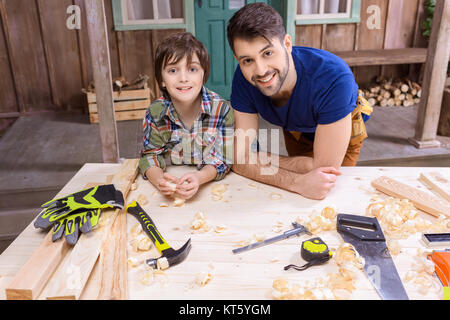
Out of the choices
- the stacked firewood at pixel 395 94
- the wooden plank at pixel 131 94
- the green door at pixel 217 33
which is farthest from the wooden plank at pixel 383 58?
the wooden plank at pixel 131 94

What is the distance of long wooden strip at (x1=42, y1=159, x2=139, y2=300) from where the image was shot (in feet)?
2.96

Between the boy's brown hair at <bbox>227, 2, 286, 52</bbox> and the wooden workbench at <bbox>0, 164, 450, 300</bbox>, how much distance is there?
1.81 feet

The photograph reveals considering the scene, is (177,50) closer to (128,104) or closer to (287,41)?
(287,41)

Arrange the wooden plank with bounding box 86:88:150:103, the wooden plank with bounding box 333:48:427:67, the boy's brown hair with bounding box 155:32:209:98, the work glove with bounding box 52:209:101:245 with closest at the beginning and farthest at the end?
1. the work glove with bounding box 52:209:101:245
2. the boy's brown hair with bounding box 155:32:209:98
3. the wooden plank with bounding box 86:88:150:103
4. the wooden plank with bounding box 333:48:427:67

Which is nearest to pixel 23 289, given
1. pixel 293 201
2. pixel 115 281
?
pixel 115 281

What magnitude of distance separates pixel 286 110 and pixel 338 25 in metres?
3.83

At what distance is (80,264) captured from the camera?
1.00 m

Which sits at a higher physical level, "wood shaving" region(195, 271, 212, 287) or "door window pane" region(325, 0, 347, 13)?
"door window pane" region(325, 0, 347, 13)

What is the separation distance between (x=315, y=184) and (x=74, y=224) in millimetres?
805

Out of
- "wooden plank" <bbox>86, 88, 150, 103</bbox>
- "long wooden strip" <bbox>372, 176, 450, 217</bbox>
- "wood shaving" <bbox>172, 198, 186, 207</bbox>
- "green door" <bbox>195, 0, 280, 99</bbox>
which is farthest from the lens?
"green door" <bbox>195, 0, 280, 99</bbox>

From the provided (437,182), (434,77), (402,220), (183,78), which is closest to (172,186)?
(183,78)

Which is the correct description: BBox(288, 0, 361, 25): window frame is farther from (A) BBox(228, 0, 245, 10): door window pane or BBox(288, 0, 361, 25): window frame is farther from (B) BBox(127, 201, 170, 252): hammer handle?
(B) BBox(127, 201, 170, 252): hammer handle

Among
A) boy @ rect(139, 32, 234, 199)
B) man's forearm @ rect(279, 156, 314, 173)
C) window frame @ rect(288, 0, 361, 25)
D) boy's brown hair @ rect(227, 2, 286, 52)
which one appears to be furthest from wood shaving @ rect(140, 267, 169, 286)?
window frame @ rect(288, 0, 361, 25)

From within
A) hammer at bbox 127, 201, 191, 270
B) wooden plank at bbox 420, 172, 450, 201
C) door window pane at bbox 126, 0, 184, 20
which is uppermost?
door window pane at bbox 126, 0, 184, 20
